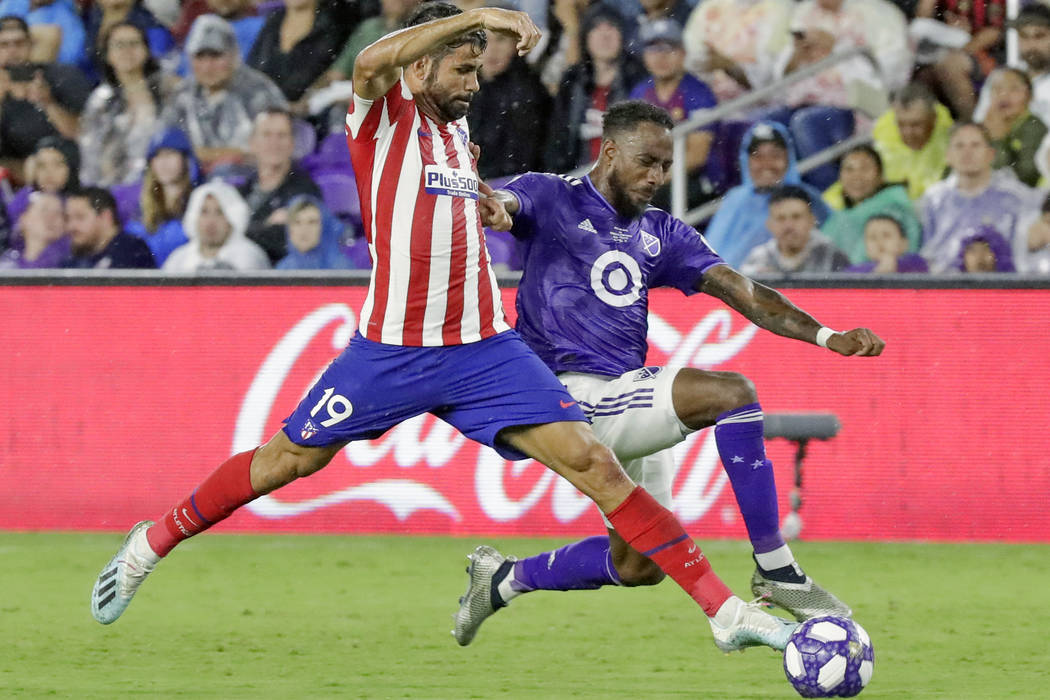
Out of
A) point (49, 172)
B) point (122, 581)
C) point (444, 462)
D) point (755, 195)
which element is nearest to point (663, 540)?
point (122, 581)

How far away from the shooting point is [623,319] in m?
6.10

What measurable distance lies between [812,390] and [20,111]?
5993mm

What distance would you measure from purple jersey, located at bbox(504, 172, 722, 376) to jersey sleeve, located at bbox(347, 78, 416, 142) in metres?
0.91

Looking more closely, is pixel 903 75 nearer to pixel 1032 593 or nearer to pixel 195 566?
pixel 1032 593

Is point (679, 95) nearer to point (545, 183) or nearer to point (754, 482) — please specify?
point (545, 183)

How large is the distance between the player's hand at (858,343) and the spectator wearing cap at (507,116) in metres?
5.47

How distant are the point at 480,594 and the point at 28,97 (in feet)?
22.0

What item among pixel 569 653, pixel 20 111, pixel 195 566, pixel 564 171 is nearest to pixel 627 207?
pixel 569 653

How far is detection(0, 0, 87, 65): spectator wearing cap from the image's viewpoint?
11.7 meters

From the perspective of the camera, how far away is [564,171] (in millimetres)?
10922

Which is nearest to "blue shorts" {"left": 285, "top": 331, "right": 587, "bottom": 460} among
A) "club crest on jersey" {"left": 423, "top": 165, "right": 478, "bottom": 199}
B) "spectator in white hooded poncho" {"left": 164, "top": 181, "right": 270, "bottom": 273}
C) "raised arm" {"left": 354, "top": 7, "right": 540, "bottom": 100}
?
"club crest on jersey" {"left": 423, "top": 165, "right": 478, "bottom": 199}

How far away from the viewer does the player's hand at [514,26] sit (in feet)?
15.0

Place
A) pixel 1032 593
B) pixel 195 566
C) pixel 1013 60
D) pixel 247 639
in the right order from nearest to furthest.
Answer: pixel 247 639 → pixel 1032 593 → pixel 195 566 → pixel 1013 60

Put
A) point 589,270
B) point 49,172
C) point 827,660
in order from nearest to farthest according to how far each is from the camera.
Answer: point 827,660 → point 589,270 → point 49,172
